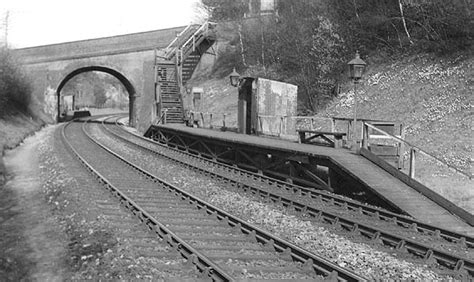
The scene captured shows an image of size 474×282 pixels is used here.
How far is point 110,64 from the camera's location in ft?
133

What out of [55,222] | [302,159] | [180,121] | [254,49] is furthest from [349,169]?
[254,49]

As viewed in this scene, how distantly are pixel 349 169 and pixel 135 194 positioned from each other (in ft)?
16.0

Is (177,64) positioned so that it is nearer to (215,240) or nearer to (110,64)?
(110,64)

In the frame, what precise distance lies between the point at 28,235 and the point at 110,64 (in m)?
34.0

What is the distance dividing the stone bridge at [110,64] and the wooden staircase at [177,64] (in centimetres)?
124

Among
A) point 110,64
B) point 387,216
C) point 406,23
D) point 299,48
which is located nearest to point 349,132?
point 387,216

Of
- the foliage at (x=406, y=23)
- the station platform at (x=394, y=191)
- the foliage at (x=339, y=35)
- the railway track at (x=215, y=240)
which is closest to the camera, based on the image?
the railway track at (x=215, y=240)

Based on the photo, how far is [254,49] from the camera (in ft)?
112

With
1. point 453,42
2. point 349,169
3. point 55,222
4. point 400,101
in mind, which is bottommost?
point 55,222

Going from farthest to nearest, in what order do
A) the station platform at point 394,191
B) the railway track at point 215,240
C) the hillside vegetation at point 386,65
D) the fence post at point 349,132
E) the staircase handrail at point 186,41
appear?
the staircase handrail at point 186,41
the hillside vegetation at point 386,65
the fence post at point 349,132
the station platform at point 394,191
the railway track at point 215,240

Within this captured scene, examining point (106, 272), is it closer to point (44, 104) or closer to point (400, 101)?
point (400, 101)

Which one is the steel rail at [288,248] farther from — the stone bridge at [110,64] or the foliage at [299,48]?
the stone bridge at [110,64]

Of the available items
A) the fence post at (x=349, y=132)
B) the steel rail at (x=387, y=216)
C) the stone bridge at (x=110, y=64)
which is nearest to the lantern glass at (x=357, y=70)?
the fence post at (x=349, y=132)

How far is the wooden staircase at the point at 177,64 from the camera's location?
29.9 metres
